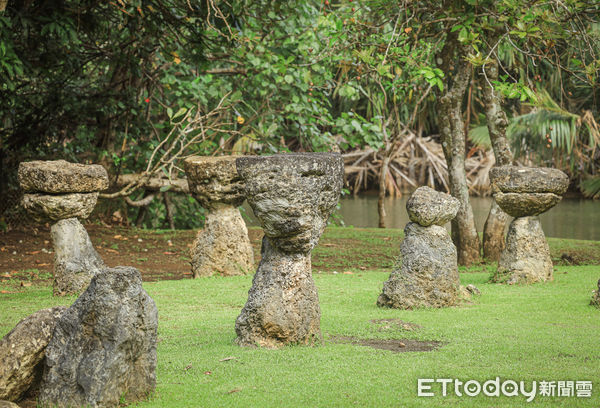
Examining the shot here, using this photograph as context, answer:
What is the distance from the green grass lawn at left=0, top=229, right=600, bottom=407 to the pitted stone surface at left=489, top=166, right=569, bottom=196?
1.38 m

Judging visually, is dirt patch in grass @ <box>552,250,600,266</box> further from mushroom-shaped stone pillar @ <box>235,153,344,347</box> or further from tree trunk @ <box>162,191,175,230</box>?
tree trunk @ <box>162,191,175,230</box>

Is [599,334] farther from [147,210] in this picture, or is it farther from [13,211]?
[147,210]

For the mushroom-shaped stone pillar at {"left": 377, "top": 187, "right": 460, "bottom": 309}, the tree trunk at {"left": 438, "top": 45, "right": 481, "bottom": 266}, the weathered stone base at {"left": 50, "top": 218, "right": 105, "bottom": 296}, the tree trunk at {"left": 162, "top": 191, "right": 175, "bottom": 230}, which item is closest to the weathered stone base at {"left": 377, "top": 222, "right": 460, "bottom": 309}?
the mushroom-shaped stone pillar at {"left": 377, "top": 187, "right": 460, "bottom": 309}

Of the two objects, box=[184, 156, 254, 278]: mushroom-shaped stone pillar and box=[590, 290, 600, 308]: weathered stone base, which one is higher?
box=[184, 156, 254, 278]: mushroom-shaped stone pillar

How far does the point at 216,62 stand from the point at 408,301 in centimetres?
953

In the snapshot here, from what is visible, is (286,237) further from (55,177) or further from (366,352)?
(55,177)

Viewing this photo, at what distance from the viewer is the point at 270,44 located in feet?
48.4

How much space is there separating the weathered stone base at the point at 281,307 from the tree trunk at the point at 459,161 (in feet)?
21.8

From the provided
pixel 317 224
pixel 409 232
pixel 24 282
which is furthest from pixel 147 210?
pixel 317 224

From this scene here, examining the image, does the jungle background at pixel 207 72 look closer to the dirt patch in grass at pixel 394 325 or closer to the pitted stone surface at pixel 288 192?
the dirt patch in grass at pixel 394 325

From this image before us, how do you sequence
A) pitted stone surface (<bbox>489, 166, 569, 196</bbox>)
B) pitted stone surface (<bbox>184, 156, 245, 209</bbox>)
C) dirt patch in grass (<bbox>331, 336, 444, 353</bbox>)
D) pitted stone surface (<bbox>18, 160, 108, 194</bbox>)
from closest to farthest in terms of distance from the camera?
dirt patch in grass (<bbox>331, 336, 444, 353</bbox>)
pitted stone surface (<bbox>18, 160, 108, 194</bbox>)
pitted stone surface (<bbox>489, 166, 569, 196</bbox>)
pitted stone surface (<bbox>184, 156, 245, 209</bbox>)

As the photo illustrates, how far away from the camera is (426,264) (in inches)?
309

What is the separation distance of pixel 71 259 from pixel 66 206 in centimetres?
68

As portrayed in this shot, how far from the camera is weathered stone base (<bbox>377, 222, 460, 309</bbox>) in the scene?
25.7 ft
